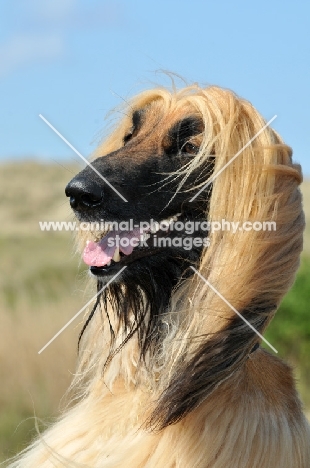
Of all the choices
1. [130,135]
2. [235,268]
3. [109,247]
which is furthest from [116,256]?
[130,135]

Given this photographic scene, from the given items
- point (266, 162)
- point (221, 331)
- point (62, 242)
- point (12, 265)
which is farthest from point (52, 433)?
point (62, 242)

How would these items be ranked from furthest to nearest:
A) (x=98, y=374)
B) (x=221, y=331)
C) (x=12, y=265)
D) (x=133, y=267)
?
(x=12, y=265) < (x=98, y=374) < (x=133, y=267) < (x=221, y=331)

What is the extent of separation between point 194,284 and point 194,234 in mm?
182

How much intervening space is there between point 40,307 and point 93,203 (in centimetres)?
487

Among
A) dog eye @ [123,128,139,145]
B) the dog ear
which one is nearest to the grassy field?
dog eye @ [123,128,139,145]

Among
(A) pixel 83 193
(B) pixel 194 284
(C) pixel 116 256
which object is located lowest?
(B) pixel 194 284

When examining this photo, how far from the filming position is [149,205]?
9.54ft

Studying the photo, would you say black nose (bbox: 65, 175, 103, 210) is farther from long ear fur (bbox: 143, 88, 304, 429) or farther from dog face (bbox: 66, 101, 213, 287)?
long ear fur (bbox: 143, 88, 304, 429)

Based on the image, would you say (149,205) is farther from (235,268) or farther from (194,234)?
(235,268)

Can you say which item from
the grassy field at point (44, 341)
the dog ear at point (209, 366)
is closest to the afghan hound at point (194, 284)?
the dog ear at point (209, 366)

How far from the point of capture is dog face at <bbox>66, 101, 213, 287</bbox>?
2.83 metres

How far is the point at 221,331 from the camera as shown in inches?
108

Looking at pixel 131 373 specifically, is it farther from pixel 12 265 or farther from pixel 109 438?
pixel 12 265

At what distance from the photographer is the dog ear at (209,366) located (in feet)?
8.99
